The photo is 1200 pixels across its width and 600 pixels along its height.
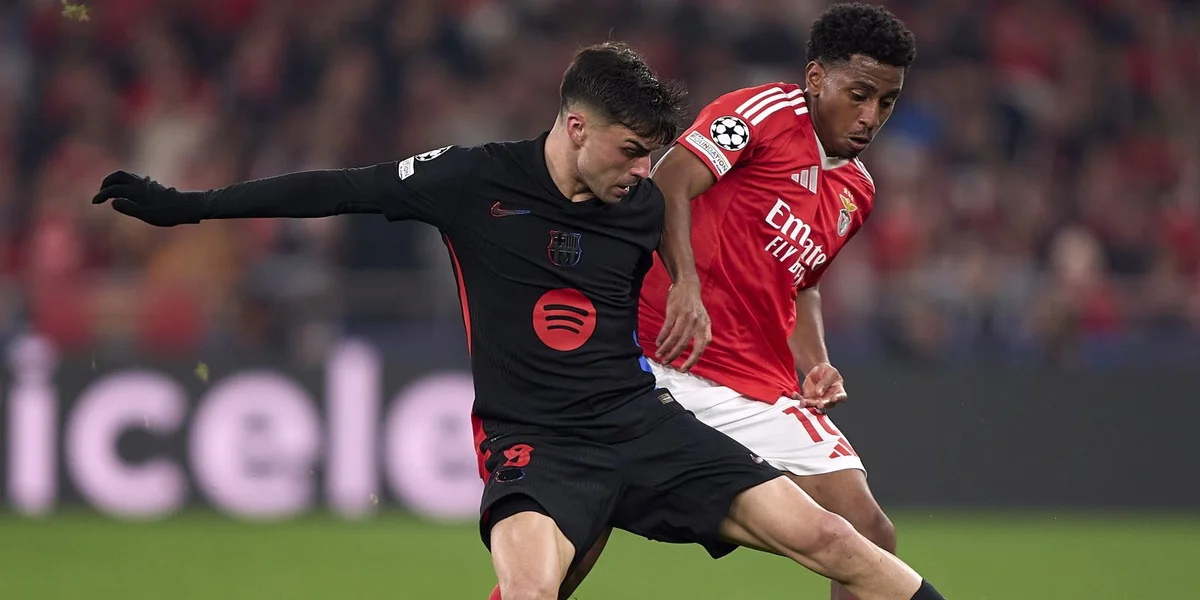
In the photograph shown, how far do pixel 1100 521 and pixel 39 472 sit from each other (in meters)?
7.08

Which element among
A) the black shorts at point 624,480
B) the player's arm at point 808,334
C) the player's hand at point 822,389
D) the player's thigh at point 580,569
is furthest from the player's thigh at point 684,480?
the player's arm at point 808,334

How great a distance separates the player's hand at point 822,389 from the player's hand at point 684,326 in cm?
72

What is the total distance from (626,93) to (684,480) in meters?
1.15

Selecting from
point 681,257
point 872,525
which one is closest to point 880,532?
point 872,525

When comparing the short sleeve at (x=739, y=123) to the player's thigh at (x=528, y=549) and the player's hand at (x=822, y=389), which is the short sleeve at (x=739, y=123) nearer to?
the player's hand at (x=822, y=389)

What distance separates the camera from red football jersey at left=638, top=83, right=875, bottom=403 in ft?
18.2

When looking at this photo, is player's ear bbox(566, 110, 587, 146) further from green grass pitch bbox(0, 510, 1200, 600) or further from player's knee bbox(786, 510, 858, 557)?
green grass pitch bbox(0, 510, 1200, 600)

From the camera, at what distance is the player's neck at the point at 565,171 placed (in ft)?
16.0

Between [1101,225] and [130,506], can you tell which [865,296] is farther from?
[130,506]

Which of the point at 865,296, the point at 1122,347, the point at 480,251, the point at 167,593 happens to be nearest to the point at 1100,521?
the point at 1122,347

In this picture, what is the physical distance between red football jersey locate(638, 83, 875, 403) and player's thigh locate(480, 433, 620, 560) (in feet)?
2.83

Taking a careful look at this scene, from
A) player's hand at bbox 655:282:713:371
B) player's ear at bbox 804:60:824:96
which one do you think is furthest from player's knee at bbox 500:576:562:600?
player's ear at bbox 804:60:824:96

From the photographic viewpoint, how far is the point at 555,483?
4.72 metres

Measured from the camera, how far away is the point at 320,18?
527 inches
